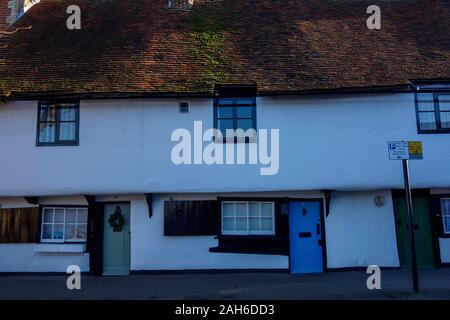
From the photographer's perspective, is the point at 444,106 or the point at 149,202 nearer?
the point at 149,202

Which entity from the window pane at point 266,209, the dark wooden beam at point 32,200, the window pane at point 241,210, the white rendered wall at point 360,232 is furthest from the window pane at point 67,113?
the white rendered wall at point 360,232

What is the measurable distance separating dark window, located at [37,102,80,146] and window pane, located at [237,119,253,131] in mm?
4490

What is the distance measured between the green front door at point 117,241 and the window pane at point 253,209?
137 inches

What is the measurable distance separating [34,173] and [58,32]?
5.44 meters

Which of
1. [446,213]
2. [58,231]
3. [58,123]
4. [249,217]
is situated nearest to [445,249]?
[446,213]

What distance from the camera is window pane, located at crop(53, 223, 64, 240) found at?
10797 mm

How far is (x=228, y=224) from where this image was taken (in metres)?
10.7

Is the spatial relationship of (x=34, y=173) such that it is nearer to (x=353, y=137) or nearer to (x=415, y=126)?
(x=353, y=137)

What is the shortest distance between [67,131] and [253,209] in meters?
5.65

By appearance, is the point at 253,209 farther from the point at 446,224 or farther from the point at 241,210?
the point at 446,224

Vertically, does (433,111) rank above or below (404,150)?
above

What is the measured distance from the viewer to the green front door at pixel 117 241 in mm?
10719
